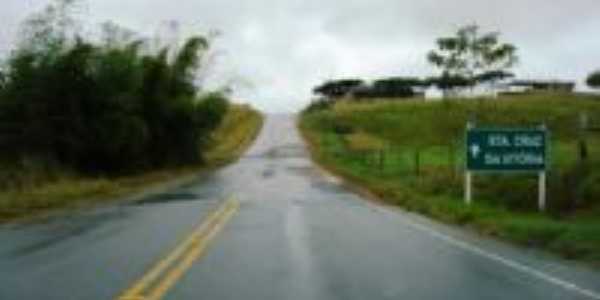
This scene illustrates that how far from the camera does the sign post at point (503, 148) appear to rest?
92.3 feet

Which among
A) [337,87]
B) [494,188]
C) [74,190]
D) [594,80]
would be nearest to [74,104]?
[74,190]

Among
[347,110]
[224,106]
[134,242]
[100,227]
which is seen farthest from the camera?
[347,110]

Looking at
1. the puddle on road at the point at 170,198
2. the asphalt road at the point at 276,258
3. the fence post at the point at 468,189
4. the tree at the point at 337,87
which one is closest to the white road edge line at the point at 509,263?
the asphalt road at the point at 276,258

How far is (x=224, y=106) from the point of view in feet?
213

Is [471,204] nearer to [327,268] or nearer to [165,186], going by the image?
[327,268]

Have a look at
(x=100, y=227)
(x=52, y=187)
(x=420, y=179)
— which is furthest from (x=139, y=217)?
(x=420, y=179)

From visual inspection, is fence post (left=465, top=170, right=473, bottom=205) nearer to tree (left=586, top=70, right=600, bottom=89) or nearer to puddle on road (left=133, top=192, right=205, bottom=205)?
puddle on road (left=133, top=192, right=205, bottom=205)

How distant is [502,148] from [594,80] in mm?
104508

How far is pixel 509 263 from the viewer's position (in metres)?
16.7

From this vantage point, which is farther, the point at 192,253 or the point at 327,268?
the point at 192,253

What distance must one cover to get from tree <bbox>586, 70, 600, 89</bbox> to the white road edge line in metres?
107

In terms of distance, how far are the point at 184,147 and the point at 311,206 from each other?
31.7m

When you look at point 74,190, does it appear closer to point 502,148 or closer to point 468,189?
point 468,189

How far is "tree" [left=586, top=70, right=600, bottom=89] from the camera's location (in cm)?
12769
